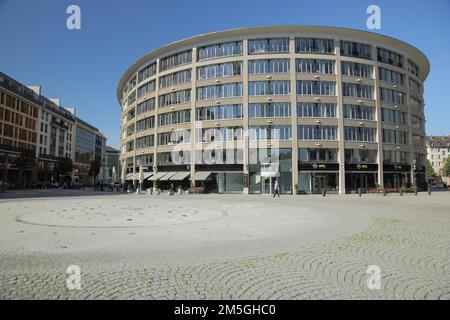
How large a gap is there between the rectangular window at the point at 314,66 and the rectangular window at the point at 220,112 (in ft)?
35.4

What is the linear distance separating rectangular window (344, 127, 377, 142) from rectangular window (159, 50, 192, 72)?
90.2 ft

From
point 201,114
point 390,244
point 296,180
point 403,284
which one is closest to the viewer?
point 403,284

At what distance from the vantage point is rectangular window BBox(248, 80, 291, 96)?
4128cm

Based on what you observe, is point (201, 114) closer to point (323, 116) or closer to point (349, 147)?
point (323, 116)

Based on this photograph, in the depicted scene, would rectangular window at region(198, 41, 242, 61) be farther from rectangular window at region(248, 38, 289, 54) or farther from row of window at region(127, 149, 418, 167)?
row of window at region(127, 149, 418, 167)

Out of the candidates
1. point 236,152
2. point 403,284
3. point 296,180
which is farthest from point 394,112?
point 403,284

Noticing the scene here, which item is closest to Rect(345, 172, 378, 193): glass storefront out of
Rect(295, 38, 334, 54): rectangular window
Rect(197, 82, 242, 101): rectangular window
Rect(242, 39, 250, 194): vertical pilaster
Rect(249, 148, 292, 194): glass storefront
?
Rect(249, 148, 292, 194): glass storefront

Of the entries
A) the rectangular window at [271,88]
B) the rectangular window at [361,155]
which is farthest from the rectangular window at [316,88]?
the rectangular window at [361,155]

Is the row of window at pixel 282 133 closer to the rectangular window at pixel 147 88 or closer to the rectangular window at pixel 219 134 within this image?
the rectangular window at pixel 219 134

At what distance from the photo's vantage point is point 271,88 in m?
41.4

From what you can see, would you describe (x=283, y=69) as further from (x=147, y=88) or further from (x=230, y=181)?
(x=147, y=88)

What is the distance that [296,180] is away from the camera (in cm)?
4019
